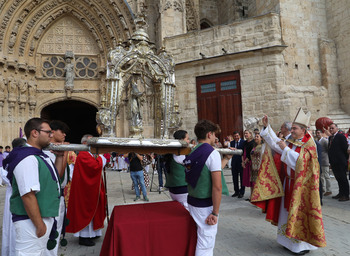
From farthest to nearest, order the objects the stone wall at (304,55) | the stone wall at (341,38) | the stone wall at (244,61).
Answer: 1. the stone wall at (341,38)
2. the stone wall at (304,55)
3. the stone wall at (244,61)

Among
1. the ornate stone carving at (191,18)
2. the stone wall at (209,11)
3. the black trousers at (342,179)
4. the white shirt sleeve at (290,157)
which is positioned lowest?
the black trousers at (342,179)

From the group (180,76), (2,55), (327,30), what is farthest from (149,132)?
(327,30)

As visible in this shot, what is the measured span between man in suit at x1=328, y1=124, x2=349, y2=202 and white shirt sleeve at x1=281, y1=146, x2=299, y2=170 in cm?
393

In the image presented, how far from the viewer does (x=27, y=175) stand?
2.21 meters

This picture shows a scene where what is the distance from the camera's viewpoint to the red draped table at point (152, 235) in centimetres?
284

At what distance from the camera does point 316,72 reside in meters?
12.4

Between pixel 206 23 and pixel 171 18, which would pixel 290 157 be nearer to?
pixel 171 18

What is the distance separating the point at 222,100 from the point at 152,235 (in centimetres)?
Answer: 1031

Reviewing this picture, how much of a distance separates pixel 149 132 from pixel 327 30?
10.2 m

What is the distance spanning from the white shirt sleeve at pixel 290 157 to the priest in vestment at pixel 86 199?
2859 millimetres

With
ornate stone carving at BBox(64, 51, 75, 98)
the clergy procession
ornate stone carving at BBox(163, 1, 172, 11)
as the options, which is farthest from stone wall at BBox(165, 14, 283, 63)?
the clergy procession

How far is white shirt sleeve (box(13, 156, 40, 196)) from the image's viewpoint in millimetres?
2184

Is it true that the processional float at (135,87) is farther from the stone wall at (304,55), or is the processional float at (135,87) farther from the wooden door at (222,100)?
the stone wall at (304,55)

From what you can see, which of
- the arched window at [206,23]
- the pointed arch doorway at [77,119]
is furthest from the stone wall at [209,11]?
the pointed arch doorway at [77,119]
